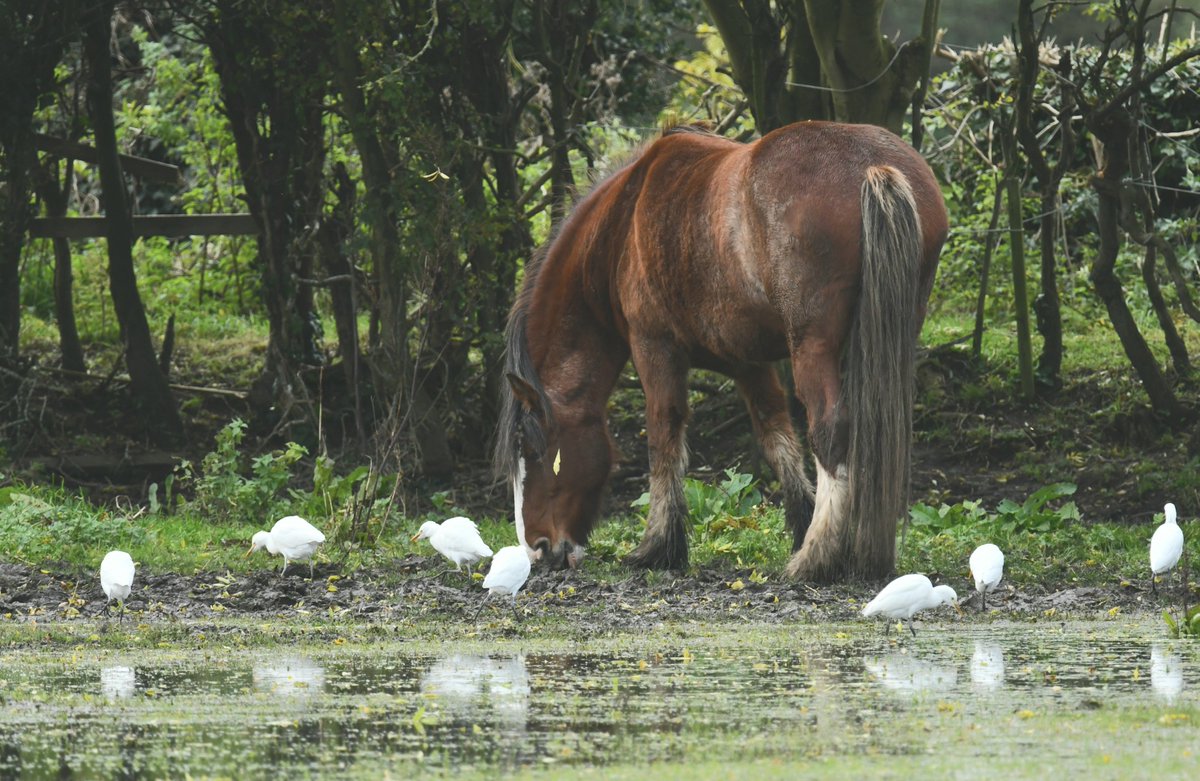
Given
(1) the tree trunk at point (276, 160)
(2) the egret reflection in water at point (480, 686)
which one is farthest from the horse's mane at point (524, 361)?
(1) the tree trunk at point (276, 160)

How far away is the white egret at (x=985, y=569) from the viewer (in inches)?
278

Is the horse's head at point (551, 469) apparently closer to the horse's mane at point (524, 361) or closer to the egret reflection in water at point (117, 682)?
the horse's mane at point (524, 361)

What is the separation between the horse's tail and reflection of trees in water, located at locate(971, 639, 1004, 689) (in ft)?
3.92

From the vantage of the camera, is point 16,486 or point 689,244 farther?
point 16,486

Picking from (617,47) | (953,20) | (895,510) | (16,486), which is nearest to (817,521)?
(895,510)

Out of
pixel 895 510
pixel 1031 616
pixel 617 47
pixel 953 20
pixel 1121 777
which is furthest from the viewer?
pixel 953 20

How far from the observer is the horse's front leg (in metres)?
8.46

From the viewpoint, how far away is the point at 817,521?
755 centimetres

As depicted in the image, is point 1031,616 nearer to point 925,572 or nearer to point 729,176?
A: point 925,572

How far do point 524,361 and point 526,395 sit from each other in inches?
10.0

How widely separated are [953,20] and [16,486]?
10.5m

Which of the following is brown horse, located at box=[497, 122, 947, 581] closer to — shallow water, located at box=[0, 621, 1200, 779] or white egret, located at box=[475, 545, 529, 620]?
shallow water, located at box=[0, 621, 1200, 779]

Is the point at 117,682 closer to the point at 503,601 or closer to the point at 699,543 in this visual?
the point at 503,601

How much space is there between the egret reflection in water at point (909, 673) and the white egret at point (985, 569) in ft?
4.29
